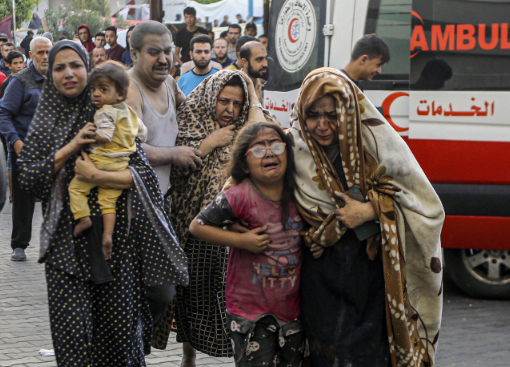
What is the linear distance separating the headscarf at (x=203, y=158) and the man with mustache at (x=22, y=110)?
310cm

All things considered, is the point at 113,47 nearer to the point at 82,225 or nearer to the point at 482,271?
the point at 482,271

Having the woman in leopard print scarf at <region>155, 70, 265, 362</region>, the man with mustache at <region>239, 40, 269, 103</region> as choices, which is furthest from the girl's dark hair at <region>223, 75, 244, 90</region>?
the man with mustache at <region>239, 40, 269, 103</region>

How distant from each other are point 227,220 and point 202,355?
6.17 feet

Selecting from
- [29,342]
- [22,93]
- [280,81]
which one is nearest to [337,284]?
[29,342]

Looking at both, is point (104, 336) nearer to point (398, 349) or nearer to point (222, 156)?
point (222, 156)

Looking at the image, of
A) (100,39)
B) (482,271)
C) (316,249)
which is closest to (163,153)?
(316,249)

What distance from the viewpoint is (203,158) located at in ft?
13.4

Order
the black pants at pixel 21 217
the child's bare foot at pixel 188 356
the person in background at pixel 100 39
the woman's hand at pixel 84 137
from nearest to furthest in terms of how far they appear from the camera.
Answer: the woman's hand at pixel 84 137
the child's bare foot at pixel 188 356
the black pants at pixel 21 217
the person in background at pixel 100 39

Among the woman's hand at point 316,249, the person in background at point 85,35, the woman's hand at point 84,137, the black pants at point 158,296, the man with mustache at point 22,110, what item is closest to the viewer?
the woman's hand at point 316,249

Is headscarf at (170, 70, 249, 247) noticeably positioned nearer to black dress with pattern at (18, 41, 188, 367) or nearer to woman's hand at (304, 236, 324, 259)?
black dress with pattern at (18, 41, 188, 367)

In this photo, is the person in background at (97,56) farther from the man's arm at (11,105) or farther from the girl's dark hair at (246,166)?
the girl's dark hair at (246,166)

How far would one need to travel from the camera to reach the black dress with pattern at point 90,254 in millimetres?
3336

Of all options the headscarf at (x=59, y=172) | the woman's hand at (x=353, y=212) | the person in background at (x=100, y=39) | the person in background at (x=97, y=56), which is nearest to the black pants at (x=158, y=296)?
the headscarf at (x=59, y=172)

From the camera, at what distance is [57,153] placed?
3291 millimetres
